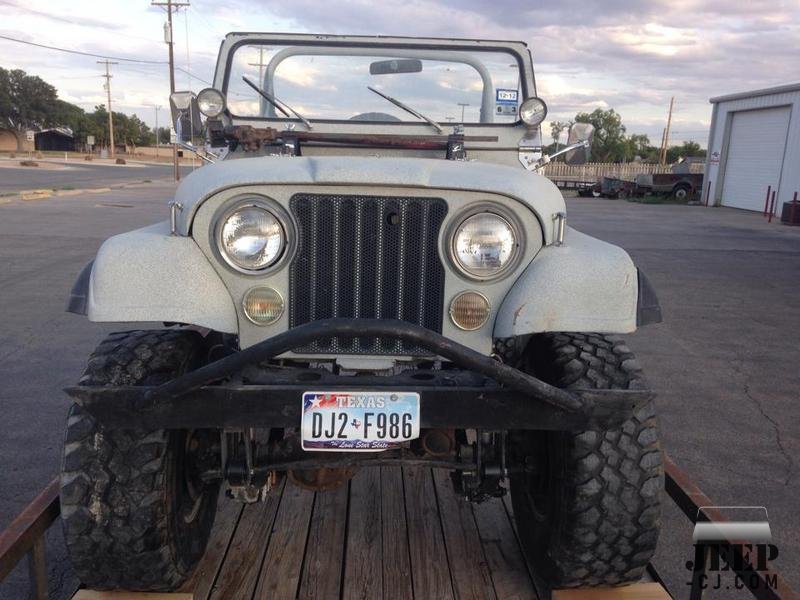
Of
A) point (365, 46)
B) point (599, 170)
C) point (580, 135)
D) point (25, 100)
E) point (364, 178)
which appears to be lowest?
point (599, 170)

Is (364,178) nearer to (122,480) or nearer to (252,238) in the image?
(252,238)

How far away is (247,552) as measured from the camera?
9.71 feet

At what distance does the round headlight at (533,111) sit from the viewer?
365 centimetres

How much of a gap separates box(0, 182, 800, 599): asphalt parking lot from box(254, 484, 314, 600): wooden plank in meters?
0.77

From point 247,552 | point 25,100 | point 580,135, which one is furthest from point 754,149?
point 25,100

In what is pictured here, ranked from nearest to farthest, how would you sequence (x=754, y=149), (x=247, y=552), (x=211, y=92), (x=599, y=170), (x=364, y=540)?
(x=247, y=552) < (x=364, y=540) < (x=211, y=92) < (x=754, y=149) < (x=599, y=170)

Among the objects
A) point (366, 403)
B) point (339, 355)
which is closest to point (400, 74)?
point (339, 355)

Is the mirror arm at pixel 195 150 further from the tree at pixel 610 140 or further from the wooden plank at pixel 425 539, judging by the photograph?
the tree at pixel 610 140

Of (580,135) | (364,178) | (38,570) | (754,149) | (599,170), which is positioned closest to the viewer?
(364,178)

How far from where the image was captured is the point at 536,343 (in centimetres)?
264

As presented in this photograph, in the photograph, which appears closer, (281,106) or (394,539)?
(394,539)

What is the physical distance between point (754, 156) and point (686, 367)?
66.6ft

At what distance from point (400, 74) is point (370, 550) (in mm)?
2487

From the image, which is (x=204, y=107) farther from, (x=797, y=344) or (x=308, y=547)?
(x=797, y=344)
